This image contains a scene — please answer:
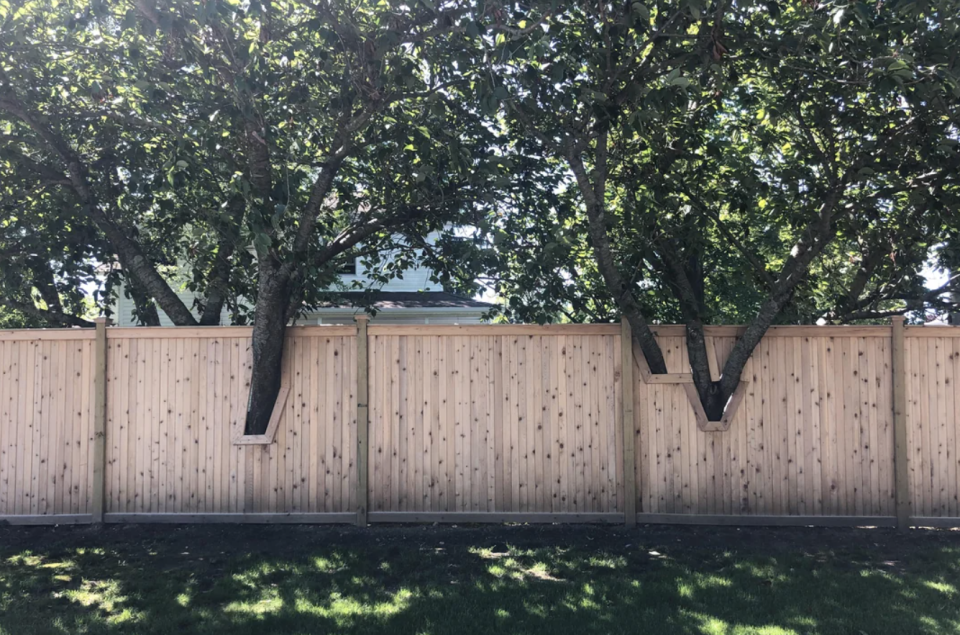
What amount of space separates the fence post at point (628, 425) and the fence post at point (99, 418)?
188 inches

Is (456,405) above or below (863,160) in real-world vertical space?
below

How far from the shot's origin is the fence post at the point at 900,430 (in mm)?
6465

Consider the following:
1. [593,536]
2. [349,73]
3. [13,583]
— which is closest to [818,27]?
[349,73]

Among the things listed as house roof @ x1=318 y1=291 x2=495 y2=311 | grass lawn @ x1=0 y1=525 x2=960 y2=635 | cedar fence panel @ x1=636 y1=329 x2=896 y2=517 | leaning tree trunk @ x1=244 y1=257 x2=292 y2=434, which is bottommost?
grass lawn @ x1=0 y1=525 x2=960 y2=635

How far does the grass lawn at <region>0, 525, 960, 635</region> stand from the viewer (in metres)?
4.39

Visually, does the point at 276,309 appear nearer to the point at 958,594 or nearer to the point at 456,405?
the point at 456,405

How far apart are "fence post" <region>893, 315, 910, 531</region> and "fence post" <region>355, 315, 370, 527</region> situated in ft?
15.7

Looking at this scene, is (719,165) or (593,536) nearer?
(593,536)

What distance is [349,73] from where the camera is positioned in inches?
234

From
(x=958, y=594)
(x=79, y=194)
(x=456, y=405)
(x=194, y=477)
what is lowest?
(x=958, y=594)

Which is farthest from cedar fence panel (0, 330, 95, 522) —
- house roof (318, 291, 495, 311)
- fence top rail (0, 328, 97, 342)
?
house roof (318, 291, 495, 311)

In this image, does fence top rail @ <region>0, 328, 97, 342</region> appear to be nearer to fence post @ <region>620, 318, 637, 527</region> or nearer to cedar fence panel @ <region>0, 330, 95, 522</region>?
cedar fence panel @ <region>0, 330, 95, 522</region>

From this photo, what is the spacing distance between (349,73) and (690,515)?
4860mm

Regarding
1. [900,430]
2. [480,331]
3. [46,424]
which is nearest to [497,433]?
[480,331]
